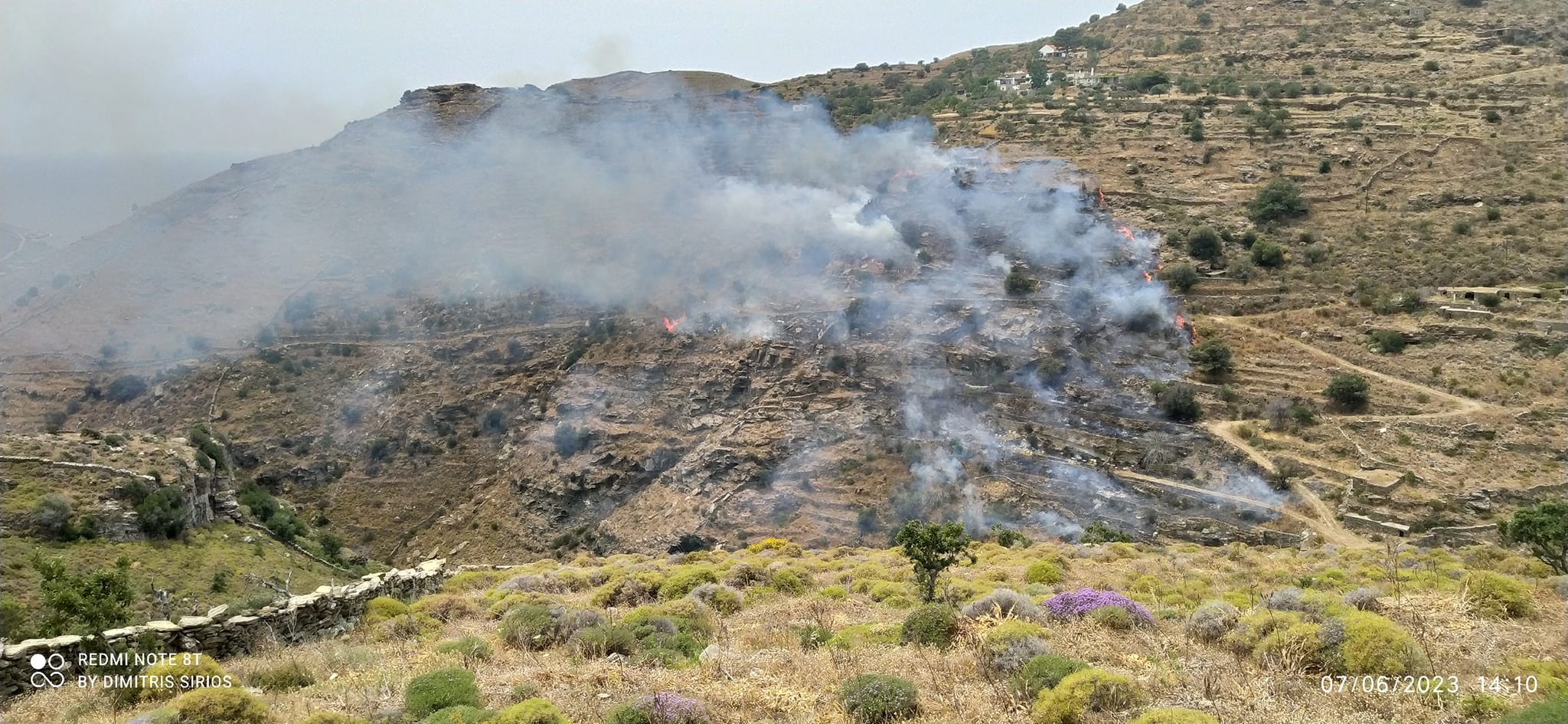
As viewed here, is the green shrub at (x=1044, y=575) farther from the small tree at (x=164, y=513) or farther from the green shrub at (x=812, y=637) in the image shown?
the small tree at (x=164, y=513)

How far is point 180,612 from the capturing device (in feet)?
68.5

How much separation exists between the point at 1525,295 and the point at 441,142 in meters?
67.2

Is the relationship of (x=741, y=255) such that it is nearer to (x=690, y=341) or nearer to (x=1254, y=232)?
(x=690, y=341)

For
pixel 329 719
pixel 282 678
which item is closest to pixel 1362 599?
pixel 329 719

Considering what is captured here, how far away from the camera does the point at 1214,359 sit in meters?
32.9

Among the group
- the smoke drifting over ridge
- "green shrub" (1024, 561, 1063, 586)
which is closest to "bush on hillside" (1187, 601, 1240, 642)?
"green shrub" (1024, 561, 1063, 586)

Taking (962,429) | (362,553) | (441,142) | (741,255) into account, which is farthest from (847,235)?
(441,142)

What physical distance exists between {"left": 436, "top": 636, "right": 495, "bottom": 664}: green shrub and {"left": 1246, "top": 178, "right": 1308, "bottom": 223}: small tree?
40073 mm

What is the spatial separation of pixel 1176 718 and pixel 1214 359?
29.1 metres

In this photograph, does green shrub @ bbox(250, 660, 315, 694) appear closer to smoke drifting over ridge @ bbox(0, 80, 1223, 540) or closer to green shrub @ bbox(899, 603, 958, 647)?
green shrub @ bbox(899, 603, 958, 647)

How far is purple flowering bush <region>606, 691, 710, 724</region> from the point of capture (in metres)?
8.09

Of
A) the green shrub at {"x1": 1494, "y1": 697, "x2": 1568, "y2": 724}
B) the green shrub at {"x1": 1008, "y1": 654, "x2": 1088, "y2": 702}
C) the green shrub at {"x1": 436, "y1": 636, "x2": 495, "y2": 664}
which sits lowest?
the green shrub at {"x1": 436, "y1": 636, "x2": 495, "y2": 664}

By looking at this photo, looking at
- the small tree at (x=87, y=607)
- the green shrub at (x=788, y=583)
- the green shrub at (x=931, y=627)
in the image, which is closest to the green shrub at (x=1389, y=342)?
the green shrub at (x=788, y=583)

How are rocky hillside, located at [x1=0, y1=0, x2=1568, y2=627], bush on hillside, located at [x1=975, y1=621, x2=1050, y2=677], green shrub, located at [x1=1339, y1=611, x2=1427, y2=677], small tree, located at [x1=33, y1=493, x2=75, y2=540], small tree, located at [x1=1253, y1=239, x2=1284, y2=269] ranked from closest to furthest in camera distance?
green shrub, located at [x1=1339, y1=611, x2=1427, y2=677] → bush on hillside, located at [x1=975, y1=621, x2=1050, y2=677] → small tree, located at [x1=33, y1=493, x2=75, y2=540] → rocky hillside, located at [x1=0, y1=0, x2=1568, y2=627] → small tree, located at [x1=1253, y1=239, x2=1284, y2=269]
